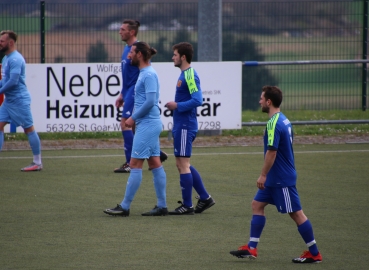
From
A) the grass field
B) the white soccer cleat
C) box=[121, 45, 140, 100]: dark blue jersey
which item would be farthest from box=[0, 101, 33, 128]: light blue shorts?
box=[121, 45, 140, 100]: dark blue jersey

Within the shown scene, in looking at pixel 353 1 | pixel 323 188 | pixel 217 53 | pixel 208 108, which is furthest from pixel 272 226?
pixel 353 1

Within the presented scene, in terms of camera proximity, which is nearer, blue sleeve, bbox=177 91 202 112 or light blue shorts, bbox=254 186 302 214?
light blue shorts, bbox=254 186 302 214

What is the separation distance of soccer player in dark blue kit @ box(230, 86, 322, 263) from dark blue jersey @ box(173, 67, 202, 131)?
72.4 inches

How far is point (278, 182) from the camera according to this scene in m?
6.90

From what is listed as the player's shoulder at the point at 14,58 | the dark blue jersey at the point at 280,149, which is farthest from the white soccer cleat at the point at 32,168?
the dark blue jersey at the point at 280,149

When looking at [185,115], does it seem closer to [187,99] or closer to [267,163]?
[187,99]

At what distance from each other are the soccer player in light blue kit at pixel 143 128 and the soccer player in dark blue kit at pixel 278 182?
1949 millimetres

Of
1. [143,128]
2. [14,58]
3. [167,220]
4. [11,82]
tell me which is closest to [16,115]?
[11,82]

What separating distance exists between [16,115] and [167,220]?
3829 millimetres

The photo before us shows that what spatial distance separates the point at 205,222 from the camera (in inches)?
340

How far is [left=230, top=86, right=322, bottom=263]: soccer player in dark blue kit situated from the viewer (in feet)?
22.5

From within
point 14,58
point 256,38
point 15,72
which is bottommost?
point 15,72

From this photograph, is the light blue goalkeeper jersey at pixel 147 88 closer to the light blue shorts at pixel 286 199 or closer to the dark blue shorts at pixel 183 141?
the dark blue shorts at pixel 183 141

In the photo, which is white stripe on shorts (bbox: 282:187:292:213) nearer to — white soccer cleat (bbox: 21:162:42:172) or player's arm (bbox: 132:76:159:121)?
player's arm (bbox: 132:76:159:121)
